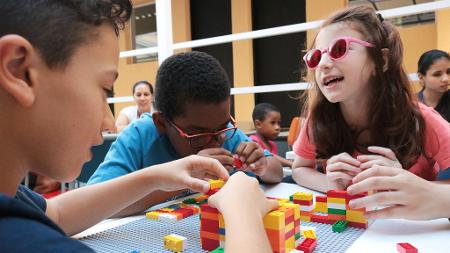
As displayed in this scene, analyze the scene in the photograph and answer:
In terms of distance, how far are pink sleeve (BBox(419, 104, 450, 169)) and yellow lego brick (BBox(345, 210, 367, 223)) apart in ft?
1.37

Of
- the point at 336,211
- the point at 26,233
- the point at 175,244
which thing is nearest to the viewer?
the point at 26,233

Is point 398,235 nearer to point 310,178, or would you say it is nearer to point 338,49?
point 310,178

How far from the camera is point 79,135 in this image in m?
0.47

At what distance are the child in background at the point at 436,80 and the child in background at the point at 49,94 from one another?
93.1 inches

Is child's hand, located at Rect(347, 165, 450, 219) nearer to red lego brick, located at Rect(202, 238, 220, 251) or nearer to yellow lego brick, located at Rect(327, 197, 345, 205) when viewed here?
yellow lego brick, located at Rect(327, 197, 345, 205)

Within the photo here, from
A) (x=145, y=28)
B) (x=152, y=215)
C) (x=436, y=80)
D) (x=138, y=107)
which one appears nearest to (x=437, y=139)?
(x=152, y=215)

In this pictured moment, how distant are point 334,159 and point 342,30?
1.40 feet

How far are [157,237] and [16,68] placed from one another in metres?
0.41

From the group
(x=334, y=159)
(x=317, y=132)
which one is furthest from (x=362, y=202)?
(x=317, y=132)

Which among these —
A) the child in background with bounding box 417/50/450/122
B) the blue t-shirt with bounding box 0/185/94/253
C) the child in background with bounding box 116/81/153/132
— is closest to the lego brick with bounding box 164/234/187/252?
the blue t-shirt with bounding box 0/185/94/253

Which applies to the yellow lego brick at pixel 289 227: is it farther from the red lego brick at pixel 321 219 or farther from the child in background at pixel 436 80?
the child in background at pixel 436 80

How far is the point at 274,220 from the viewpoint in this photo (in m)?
0.59

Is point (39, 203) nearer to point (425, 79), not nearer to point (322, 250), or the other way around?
point (322, 250)

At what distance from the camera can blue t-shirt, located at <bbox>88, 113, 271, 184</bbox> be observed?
1030mm
